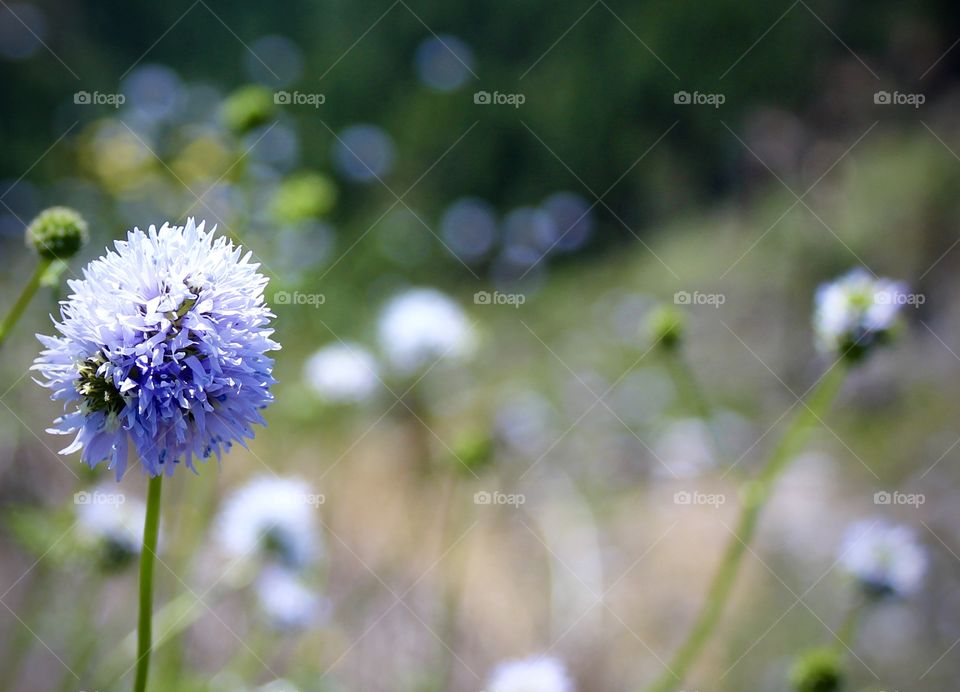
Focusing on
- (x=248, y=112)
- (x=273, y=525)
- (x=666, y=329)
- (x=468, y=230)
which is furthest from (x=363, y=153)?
(x=666, y=329)

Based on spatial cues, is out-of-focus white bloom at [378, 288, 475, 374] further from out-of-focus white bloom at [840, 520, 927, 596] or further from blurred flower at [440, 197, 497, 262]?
blurred flower at [440, 197, 497, 262]

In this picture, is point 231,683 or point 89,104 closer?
point 231,683

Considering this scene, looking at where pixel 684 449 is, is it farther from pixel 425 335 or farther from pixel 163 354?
pixel 163 354

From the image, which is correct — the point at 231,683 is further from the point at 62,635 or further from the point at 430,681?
the point at 62,635

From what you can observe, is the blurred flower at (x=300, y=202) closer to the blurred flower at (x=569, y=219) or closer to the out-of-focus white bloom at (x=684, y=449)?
the out-of-focus white bloom at (x=684, y=449)

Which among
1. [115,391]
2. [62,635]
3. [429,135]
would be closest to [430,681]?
[62,635]

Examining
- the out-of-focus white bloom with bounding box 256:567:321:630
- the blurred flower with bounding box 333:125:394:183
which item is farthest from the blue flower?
the blurred flower with bounding box 333:125:394:183
